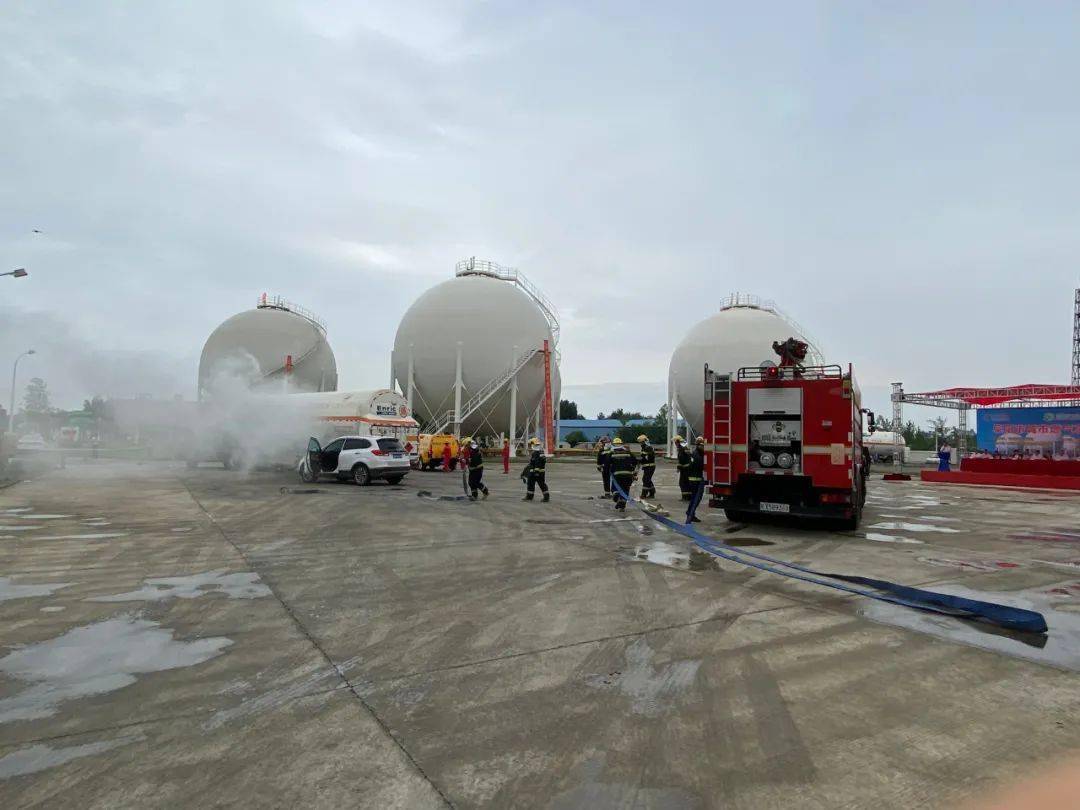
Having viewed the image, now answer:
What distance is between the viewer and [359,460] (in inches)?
786

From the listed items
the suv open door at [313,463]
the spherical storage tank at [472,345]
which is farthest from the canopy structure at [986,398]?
the suv open door at [313,463]

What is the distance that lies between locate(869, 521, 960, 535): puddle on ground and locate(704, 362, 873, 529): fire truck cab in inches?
28.9

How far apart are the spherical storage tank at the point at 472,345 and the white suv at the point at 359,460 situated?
15.5m

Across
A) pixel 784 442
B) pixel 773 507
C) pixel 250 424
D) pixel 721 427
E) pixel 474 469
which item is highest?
pixel 250 424

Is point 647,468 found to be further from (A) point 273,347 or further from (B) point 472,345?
(A) point 273,347

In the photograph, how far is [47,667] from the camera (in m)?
4.44

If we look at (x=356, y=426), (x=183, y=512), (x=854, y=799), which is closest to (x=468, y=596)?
(x=854, y=799)

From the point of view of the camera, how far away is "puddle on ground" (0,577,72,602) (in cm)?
627

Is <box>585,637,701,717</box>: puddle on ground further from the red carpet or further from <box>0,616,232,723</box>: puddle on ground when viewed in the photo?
the red carpet

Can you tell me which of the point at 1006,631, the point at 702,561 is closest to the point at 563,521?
the point at 702,561

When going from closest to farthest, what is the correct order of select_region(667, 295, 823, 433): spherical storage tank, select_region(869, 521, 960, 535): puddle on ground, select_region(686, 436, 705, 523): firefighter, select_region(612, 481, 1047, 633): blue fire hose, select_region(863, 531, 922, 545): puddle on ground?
1. select_region(612, 481, 1047, 633): blue fire hose
2. select_region(863, 531, 922, 545): puddle on ground
3. select_region(869, 521, 960, 535): puddle on ground
4. select_region(686, 436, 705, 523): firefighter
5. select_region(667, 295, 823, 433): spherical storage tank

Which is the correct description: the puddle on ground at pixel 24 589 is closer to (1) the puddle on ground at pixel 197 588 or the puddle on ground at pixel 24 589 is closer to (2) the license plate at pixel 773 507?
(1) the puddle on ground at pixel 197 588

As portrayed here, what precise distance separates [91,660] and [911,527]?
509 inches

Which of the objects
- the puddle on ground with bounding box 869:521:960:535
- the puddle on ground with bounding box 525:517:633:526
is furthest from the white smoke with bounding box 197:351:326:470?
the puddle on ground with bounding box 869:521:960:535
